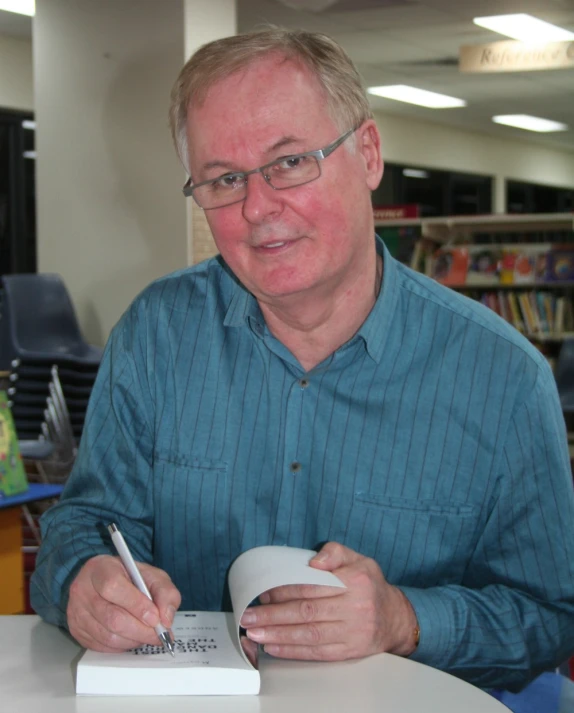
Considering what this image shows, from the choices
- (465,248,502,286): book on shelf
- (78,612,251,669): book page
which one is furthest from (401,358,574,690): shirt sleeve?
(465,248,502,286): book on shelf

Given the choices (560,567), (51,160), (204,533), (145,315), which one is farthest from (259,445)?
(51,160)

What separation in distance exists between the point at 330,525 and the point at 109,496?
321mm

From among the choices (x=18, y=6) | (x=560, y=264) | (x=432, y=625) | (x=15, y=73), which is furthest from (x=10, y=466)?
(x=15, y=73)

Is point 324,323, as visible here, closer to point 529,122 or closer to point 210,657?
point 210,657

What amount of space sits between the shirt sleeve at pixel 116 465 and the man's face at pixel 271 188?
25cm

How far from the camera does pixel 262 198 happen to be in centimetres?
134

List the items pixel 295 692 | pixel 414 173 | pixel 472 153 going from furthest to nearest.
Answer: pixel 472 153 < pixel 414 173 < pixel 295 692

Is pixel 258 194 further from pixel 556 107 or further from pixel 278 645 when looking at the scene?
pixel 556 107

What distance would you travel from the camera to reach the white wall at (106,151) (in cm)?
677

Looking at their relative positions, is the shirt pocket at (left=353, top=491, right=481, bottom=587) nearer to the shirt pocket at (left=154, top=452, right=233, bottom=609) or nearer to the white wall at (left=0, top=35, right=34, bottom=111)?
the shirt pocket at (left=154, top=452, right=233, bottom=609)

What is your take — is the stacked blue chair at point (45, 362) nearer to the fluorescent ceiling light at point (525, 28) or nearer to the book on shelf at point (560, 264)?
the book on shelf at point (560, 264)

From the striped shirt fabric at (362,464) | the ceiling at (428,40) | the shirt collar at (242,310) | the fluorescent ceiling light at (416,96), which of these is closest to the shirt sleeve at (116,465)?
the striped shirt fabric at (362,464)

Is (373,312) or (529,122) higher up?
(529,122)

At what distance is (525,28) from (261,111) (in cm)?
745
